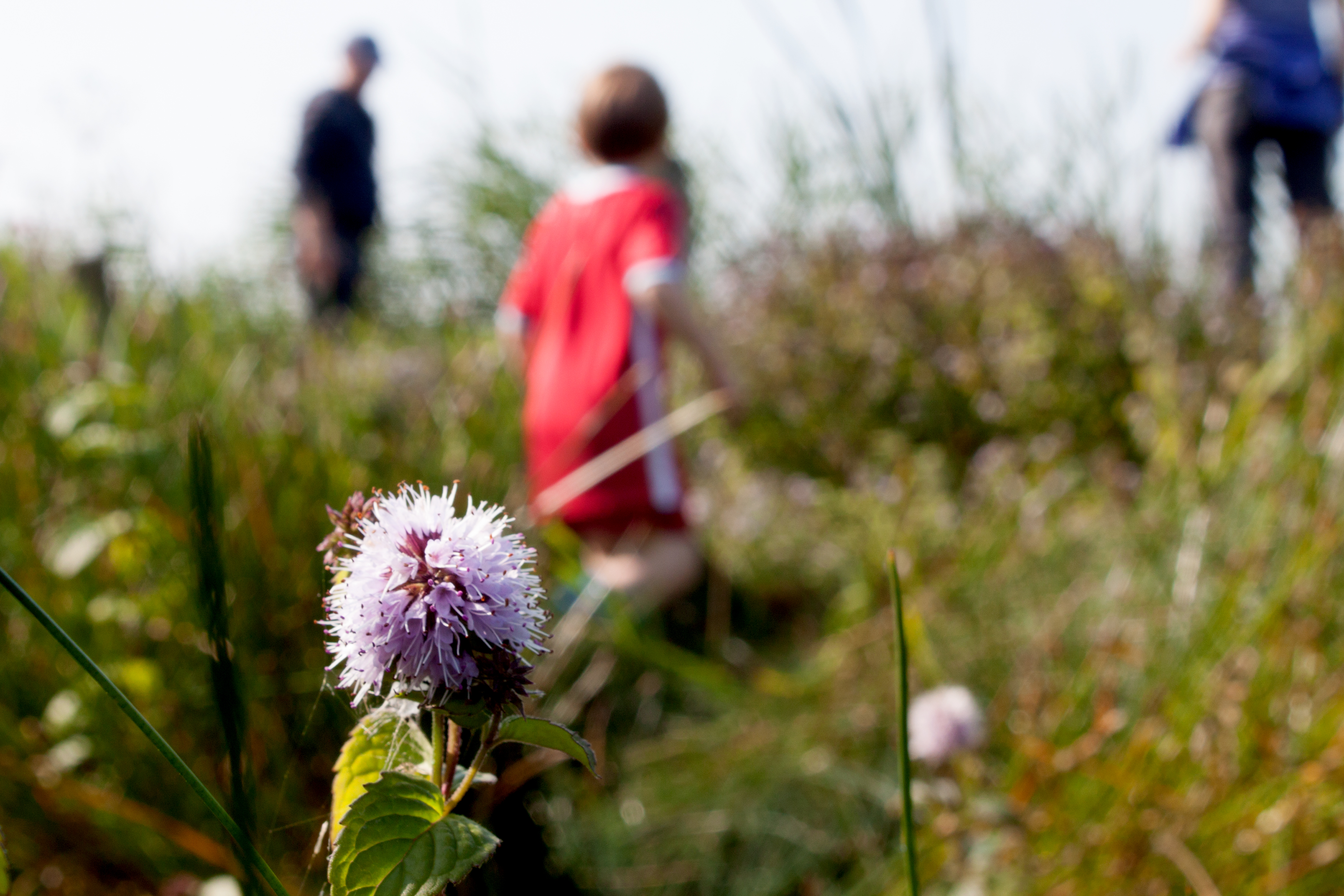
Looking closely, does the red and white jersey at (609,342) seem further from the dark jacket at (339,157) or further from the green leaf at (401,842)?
the dark jacket at (339,157)

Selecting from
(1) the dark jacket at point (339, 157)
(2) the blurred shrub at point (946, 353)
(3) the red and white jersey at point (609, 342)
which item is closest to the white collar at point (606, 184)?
(3) the red and white jersey at point (609, 342)

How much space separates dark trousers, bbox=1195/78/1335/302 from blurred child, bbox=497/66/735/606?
2434 millimetres

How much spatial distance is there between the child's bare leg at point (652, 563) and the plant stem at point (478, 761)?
2.07m

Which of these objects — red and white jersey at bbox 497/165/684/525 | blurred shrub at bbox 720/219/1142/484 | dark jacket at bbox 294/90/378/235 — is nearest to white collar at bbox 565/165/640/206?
red and white jersey at bbox 497/165/684/525

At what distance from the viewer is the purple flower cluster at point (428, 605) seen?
33 cm

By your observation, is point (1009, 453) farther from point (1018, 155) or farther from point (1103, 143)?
point (1103, 143)

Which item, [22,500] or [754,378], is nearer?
[22,500]

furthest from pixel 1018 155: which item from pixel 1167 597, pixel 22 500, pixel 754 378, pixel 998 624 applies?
pixel 22 500

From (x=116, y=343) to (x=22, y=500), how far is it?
22.7 inches

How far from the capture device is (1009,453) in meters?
3.46

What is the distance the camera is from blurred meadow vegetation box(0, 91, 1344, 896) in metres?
1.15

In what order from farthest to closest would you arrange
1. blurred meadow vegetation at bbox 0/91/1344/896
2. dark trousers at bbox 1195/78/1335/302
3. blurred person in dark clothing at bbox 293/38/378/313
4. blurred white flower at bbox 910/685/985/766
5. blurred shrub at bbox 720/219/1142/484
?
blurred person in dark clothing at bbox 293/38/378/313
blurred shrub at bbox 720/219/1142/484
dark trousers at bbox 1195/78/1335/302
blurred white flower at bbox 910/685/985/766
blurred meadow vegetation at bbox 0/91/1344/896

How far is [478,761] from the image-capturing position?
0.33 meters

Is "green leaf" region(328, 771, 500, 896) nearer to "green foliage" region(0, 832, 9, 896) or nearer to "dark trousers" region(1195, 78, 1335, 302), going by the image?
"green foliage" region(0, 832, 9, 896)
